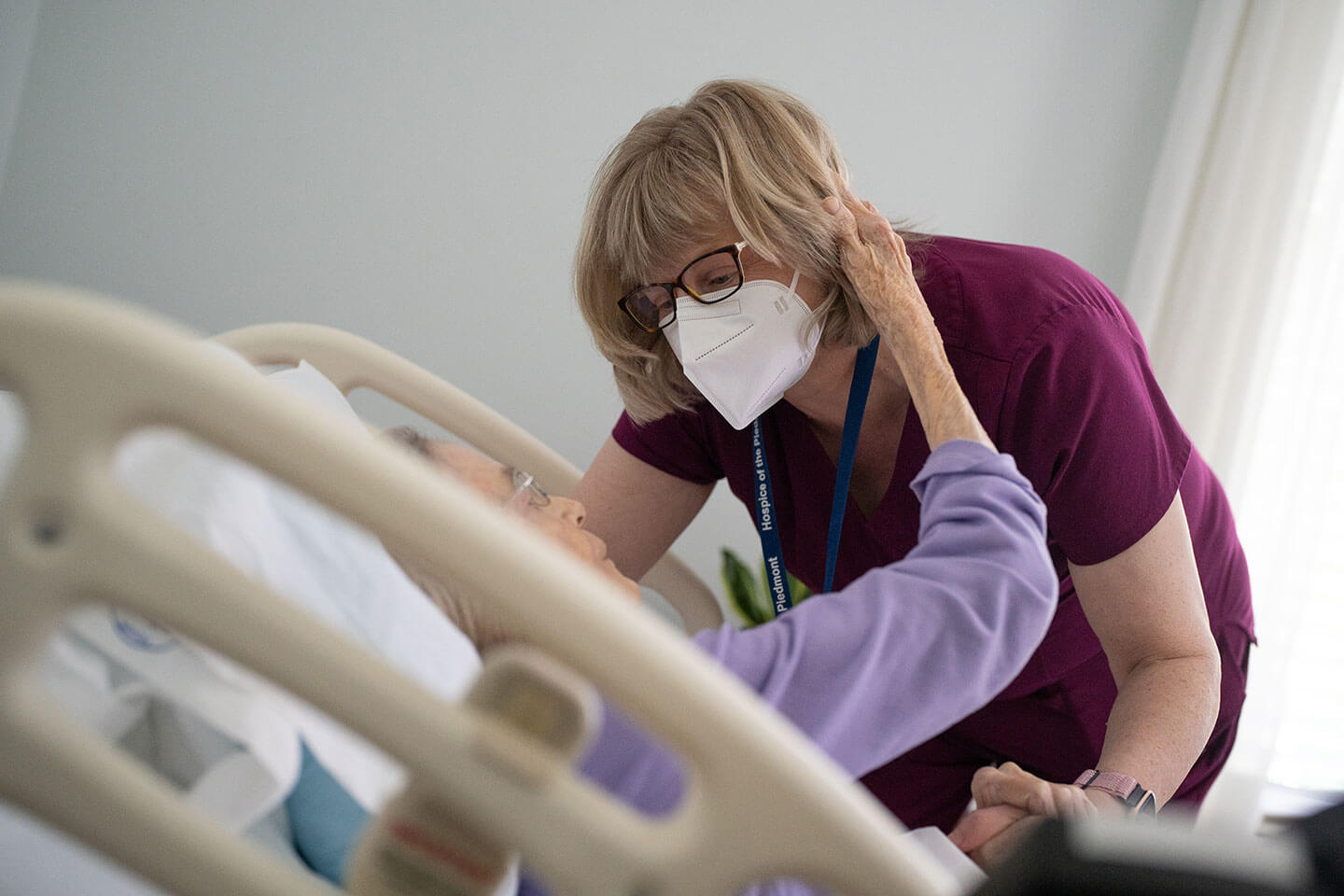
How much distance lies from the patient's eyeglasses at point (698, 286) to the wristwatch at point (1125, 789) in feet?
2.41

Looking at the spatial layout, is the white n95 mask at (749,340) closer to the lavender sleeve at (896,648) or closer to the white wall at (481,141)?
the lavender sleeve at (896,648)

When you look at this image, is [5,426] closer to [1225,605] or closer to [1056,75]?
[1225,605]

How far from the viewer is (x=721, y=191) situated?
1266 mm

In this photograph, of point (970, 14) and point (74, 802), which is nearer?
point (74, 802)

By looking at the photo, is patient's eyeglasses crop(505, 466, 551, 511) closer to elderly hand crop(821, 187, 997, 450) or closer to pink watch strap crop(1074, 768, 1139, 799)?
elderly hand crop(821, 187, 997, 450)

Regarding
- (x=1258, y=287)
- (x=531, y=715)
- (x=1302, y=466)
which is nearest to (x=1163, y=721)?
(x=531, y=715)

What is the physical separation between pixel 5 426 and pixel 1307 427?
2892 mm

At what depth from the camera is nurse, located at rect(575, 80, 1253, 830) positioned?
118cm

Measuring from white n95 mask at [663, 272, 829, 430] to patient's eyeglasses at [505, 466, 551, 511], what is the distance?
0.88 ft

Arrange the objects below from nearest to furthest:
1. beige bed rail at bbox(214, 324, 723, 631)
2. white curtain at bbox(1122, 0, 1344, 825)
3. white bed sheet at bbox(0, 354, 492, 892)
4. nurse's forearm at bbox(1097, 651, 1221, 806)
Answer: white bed sheet at bbox(0, 354, 492, 892), nurse's forearm at bbox(1097, 651, 1221, 806), beige bed rail at bbox(214, 324, 723, 631), white curtain at bbox(1122, 0, 1344, 825)

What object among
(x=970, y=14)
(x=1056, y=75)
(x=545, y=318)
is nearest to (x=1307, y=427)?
(x=1056, y=75)

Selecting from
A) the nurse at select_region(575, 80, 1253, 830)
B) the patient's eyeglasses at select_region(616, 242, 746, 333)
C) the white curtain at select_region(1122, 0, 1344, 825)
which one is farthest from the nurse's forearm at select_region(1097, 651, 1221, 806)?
the white curtain at select_region(1122, 0, 1344, 825)

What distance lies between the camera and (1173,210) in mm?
2686

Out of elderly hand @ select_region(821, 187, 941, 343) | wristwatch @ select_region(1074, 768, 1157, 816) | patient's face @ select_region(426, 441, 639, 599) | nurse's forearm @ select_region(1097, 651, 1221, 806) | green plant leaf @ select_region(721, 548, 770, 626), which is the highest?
elderly hand @ select_region(821, 187, 941, 343)
